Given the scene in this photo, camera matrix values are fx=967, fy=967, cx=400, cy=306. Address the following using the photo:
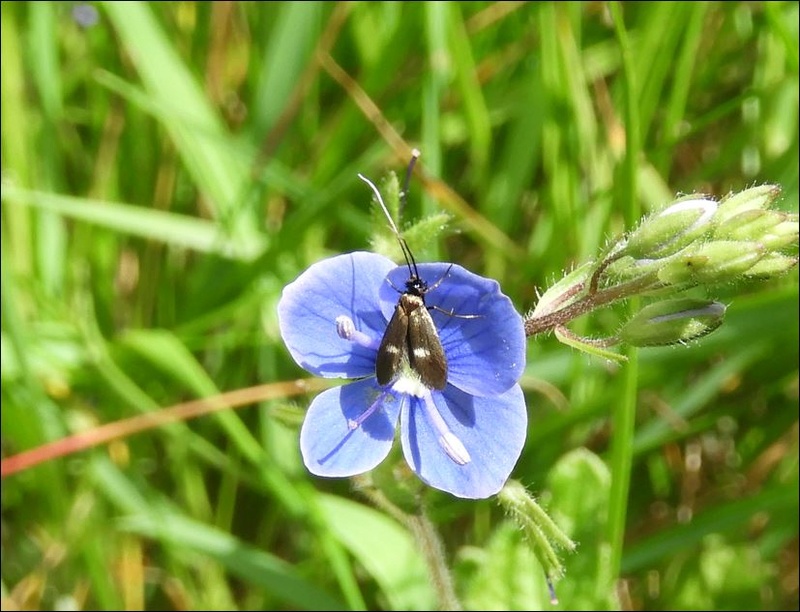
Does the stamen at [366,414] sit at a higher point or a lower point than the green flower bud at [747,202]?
lower

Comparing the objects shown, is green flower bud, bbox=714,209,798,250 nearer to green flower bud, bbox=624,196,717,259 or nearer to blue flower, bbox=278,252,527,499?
green flower bud, bbox=624,196,717,259

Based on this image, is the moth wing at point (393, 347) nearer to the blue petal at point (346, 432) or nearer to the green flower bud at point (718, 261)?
the blue petal at point (346, 432)

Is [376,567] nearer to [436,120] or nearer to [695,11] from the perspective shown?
[436,120]

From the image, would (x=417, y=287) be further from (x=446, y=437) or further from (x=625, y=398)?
(x=625, y=398)

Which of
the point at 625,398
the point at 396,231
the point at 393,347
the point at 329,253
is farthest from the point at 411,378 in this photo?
the point at 329,253

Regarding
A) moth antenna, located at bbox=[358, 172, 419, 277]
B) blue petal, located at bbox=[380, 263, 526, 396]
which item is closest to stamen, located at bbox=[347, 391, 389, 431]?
blue petal, located at bbox=[380, 263, 526, 396]

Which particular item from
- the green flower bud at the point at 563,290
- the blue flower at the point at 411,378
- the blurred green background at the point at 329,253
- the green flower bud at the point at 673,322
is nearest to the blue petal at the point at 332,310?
the blue flower at the point at 411,378

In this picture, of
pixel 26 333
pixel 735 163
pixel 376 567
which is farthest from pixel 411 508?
pixel 735 163
